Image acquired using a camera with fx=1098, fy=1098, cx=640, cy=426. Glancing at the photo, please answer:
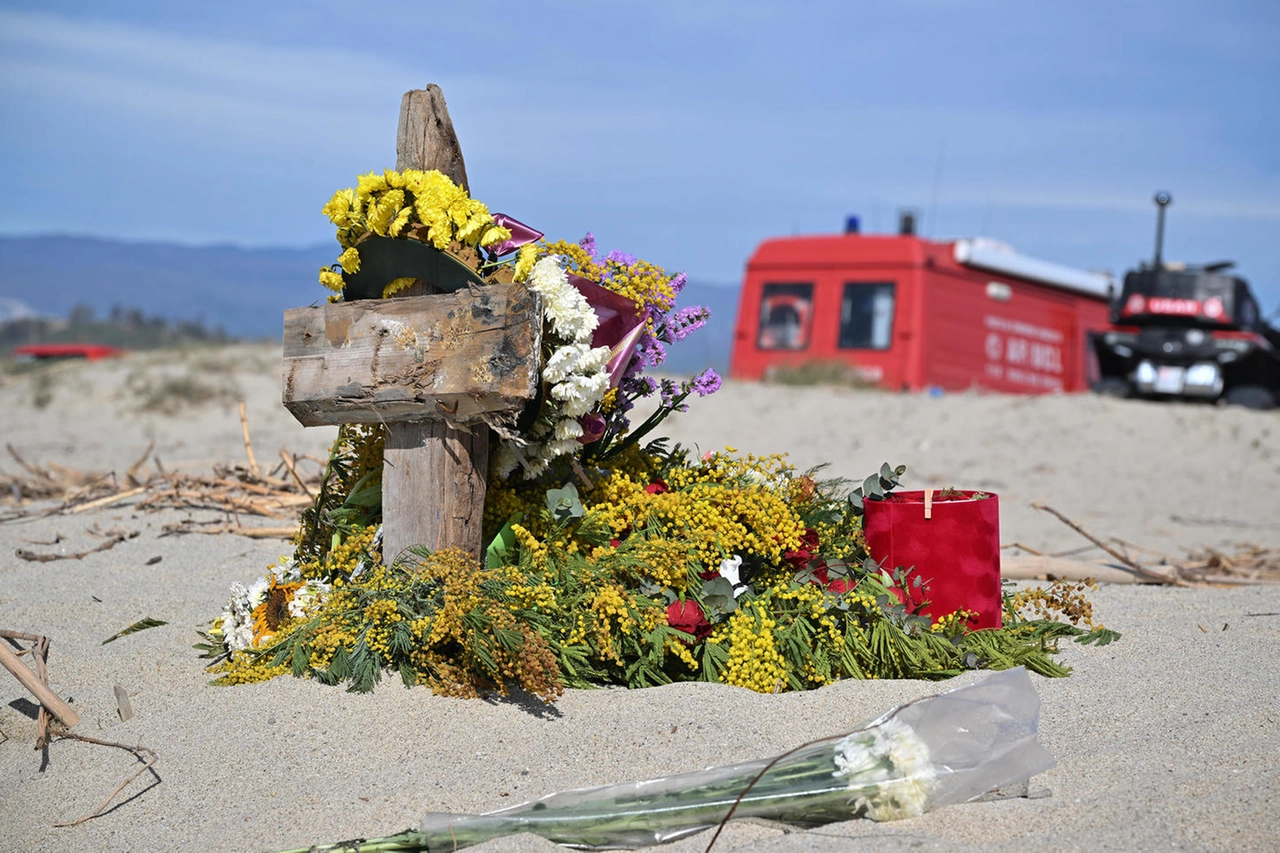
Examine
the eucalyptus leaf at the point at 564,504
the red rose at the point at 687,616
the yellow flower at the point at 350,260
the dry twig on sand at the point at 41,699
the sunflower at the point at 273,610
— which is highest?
the yellow flower at the point at 350,260

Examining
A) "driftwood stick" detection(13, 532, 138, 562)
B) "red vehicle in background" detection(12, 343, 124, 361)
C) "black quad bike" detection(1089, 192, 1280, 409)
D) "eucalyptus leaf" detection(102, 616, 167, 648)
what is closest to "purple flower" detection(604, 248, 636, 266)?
"eucalyptus leaf" detection(102, 616, 167, 648)

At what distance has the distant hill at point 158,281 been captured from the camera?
141 meters

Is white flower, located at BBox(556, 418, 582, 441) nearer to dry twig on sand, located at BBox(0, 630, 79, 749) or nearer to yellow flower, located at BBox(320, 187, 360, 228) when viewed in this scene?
yellow flower, located at BBox(320, 187, 360, 228)

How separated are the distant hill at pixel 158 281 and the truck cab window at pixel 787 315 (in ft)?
366

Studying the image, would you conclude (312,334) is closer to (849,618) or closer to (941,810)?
(849,618)

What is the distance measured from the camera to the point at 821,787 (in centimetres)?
256

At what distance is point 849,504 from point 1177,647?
1222mm

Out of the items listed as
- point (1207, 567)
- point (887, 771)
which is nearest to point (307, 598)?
point (887, 771)

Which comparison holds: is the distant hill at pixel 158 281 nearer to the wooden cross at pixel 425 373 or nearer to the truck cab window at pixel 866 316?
the truck cab window at pixel 866 316

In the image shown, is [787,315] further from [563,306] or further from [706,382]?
[563,306]

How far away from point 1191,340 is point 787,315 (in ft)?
16.0

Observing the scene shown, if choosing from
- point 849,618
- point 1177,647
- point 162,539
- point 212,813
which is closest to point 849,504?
point 849,618

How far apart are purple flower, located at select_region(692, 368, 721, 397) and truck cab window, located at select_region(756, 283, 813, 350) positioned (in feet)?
35.3

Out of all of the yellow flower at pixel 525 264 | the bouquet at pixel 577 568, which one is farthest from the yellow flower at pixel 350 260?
the yellow flower at pixel 525 264
